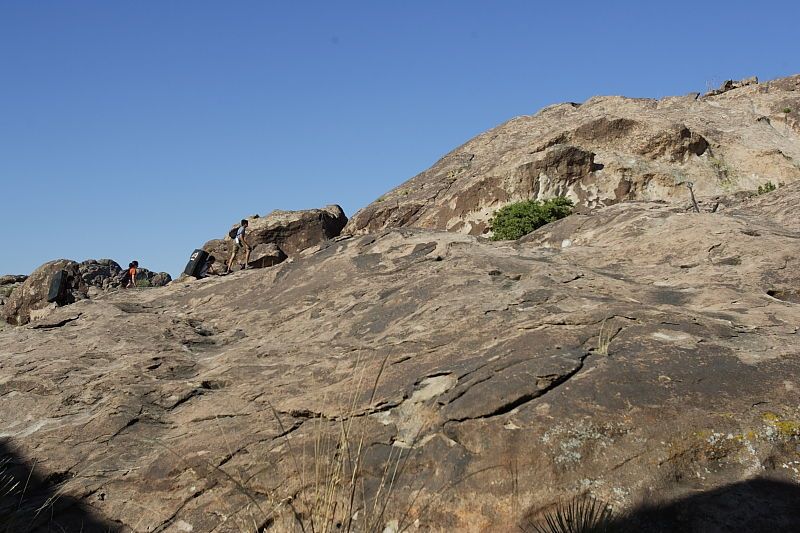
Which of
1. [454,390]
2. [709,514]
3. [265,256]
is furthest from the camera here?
[265,256]

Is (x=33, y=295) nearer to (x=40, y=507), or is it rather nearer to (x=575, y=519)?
(x=40, y=507)

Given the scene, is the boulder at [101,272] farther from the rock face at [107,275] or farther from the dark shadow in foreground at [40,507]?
the dark shadow in foreground at [40,507]

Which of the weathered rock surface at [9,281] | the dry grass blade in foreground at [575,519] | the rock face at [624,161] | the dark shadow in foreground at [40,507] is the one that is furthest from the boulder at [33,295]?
the dry grass blade in foreground at [575,519]

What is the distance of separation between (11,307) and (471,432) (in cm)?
2030

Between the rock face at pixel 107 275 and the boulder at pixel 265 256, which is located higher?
the rock face at pixel 107 275

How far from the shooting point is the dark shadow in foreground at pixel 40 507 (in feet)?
14.2

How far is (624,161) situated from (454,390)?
1382 centimetres

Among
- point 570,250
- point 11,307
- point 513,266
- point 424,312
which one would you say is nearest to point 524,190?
point 570,250

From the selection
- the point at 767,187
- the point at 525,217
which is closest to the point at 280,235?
the point at 525,217

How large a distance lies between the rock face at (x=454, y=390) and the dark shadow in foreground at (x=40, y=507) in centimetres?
4

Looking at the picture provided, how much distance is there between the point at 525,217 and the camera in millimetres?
14820

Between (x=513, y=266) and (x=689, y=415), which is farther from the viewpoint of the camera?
(x=513, y=266)

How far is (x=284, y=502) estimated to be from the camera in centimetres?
403

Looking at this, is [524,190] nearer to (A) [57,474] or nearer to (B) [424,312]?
(B) [424,312]
